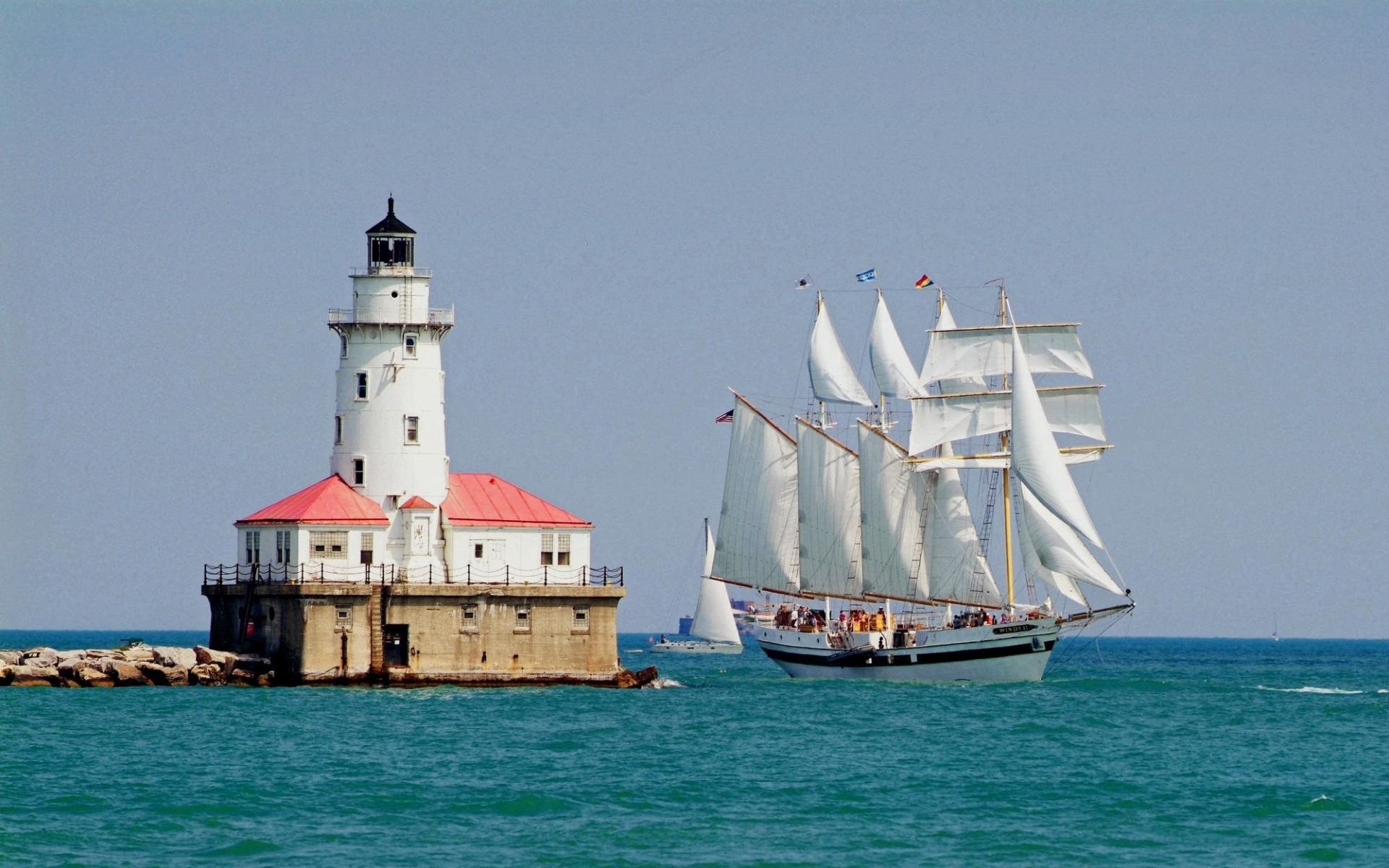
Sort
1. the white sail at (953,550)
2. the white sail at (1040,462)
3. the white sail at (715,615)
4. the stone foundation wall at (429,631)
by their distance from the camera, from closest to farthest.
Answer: the stone foundation wall at (429,631)
the white sail at (1040,462)
the white sail at (953,550)
the white sail at (715,615)

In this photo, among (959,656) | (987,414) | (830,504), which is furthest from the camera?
(830,504)

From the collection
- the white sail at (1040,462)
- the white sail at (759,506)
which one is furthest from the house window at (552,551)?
the white sail at (759,506)

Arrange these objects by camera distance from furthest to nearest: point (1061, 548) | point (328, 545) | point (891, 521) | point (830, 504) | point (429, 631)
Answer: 1. point (830, 504)
2. point (891, 521)
3. point (1061, 548)
4. point (328, 545)
5. point (429, 631)

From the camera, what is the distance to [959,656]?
88.5 metres

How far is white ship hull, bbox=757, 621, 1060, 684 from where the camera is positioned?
87812mm

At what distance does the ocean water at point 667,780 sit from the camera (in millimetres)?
40250

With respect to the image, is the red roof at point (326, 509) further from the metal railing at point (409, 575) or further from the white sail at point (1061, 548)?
the white sail at point (1061, 548)

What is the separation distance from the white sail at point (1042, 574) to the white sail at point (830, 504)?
8821mm

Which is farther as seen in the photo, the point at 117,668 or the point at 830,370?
the point at 830,370

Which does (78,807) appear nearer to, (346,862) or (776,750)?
(346,862)

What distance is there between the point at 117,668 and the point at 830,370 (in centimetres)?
3730

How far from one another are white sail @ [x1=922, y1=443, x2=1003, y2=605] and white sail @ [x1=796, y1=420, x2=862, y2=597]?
13.4 ft

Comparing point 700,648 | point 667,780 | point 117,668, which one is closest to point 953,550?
point 117,668

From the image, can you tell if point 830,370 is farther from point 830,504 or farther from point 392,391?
point 392,391
